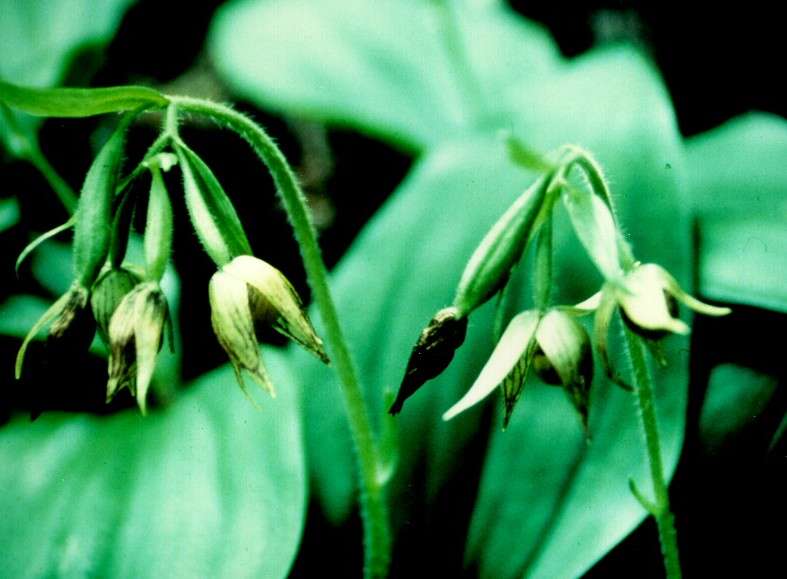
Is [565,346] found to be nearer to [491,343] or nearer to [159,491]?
[491,343]

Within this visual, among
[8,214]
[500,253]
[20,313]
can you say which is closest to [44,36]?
[8,214]

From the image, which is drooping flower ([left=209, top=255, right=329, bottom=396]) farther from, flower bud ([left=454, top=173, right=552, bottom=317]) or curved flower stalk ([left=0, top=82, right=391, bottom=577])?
flower bud ([left=454, top=173, right=552, bottom=317])

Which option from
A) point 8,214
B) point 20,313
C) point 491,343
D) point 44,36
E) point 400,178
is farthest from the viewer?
point 400,178

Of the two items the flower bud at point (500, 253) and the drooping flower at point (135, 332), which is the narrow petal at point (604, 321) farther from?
the drooping flower at point (135, 332)

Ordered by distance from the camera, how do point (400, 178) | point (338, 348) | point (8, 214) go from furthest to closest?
point (400, 178), point (8, 214), point (338, 348)

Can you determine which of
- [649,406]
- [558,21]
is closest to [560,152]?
[649,406]

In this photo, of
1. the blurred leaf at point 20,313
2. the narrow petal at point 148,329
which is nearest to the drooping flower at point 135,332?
the narrow petal at point 148,329
